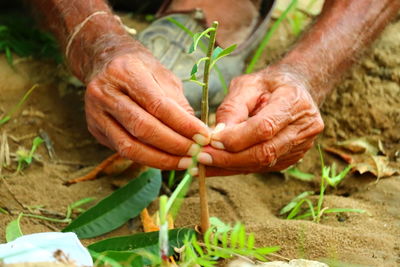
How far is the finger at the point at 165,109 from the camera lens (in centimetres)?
152

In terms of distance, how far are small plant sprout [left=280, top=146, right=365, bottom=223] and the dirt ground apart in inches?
1.1

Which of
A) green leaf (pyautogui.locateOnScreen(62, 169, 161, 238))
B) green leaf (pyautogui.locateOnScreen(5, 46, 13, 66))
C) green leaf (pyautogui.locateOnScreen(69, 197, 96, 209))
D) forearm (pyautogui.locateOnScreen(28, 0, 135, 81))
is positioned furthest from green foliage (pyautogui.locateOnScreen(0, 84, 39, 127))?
green leaf (pyautogui.locateOnScreen(62, 169, 161, 238))

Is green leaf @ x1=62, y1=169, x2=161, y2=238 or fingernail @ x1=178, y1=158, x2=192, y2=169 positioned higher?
fingernail @ x1=178, y1=158, x2=192, y2=169

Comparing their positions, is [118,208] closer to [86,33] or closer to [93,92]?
[93,92]

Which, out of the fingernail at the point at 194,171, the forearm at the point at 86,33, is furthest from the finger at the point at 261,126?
the forearm at the point at 86,33

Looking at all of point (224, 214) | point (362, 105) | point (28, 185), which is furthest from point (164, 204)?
point (362, 105)

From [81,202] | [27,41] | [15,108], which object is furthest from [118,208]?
[27,41]

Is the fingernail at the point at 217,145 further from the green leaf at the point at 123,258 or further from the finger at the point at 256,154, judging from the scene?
the green leaf at the point at 123,258

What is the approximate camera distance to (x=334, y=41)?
202 cm

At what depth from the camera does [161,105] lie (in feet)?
5.05

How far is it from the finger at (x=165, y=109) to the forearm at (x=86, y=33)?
232 mm

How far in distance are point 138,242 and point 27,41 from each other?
126cm

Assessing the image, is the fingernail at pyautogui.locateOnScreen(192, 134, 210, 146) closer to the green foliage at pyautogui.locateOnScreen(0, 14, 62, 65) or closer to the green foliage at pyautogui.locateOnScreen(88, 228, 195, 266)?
the green foliage at pyautogui.locateOnScreen(88, 228, 195, 266)

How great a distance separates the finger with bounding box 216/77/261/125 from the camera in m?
1.61
